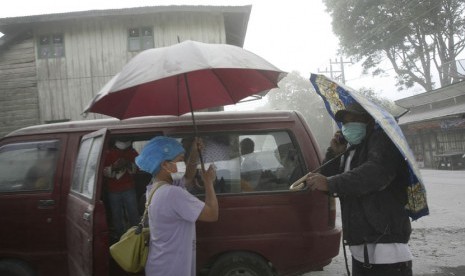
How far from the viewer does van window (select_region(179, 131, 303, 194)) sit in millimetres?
3572

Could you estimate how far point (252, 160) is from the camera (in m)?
3.62

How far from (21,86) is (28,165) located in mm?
10552

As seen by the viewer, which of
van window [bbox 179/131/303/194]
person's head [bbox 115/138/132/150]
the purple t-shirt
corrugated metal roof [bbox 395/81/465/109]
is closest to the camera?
the purple t-shirt

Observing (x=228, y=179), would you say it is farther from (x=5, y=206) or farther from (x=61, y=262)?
(x=5, y=206)

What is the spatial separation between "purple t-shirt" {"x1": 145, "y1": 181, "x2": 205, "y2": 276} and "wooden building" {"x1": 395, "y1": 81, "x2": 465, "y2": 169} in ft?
64.5

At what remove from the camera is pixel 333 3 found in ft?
89.8

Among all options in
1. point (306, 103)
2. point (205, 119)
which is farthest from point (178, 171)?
point (306, 103)

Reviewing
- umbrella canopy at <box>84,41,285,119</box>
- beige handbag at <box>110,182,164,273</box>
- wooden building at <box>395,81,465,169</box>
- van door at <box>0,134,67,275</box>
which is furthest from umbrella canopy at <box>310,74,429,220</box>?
wooden building at <box>395,81,465,169</box>

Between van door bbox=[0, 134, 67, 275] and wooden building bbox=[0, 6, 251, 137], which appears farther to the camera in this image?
wooden building bbox=[0, 6, 251, 137]

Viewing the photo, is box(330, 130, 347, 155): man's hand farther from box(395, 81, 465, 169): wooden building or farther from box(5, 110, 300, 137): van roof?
box(395, 81, 465, 169): wooden building

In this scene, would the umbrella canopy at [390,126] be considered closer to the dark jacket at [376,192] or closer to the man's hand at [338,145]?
the dark jacket at [376,192]

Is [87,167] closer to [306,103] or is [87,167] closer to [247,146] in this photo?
[247,146]

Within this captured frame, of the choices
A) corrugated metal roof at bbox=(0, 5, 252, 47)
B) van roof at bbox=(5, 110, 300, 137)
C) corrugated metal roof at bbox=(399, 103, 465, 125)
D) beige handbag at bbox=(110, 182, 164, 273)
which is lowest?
beige handbag at bbox=(110, 182, 164, 273)

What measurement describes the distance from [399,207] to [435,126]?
72.0 feet
